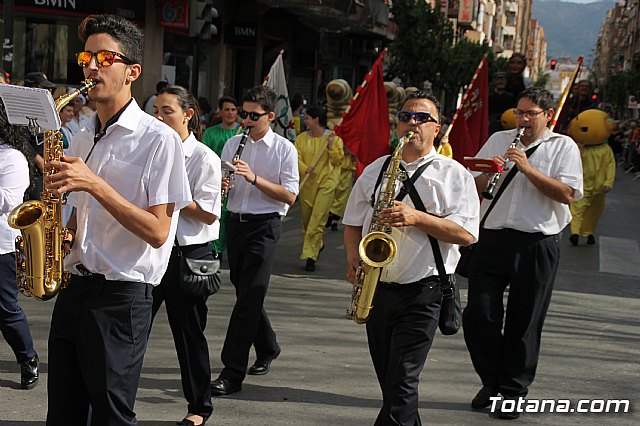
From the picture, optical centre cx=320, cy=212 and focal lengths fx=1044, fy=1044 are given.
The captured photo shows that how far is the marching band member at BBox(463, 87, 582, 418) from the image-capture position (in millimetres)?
6195

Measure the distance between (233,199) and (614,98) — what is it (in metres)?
81.3

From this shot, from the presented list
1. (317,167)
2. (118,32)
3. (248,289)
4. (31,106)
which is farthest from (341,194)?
(31,106)

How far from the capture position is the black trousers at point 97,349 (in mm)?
3914

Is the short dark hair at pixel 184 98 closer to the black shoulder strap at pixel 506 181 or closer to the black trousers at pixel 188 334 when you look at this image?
the black trousers at pixel 188 334

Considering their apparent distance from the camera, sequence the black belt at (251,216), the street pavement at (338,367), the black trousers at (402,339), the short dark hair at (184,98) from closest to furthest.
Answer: the black trousers at (402,339)
the short dark hair at (184,98)
the street pavement at (338,367)
the black belt at (251,216)

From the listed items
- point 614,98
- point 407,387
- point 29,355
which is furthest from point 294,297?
point 614,98

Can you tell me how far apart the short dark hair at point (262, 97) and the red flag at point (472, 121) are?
2818mm

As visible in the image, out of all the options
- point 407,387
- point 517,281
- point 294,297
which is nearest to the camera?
point 407,387

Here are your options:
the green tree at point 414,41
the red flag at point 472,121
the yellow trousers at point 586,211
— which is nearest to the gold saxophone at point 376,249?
the red flag at point 472,121

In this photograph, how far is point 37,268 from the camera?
12.9ft

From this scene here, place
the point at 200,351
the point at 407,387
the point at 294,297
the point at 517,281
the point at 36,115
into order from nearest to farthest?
the point at 36,115 → the point at 407,387 → the point at 200,351 → the point at 517,281 → the point at 294,297

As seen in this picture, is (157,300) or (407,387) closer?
(407,387)

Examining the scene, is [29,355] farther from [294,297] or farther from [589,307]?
[589,307]

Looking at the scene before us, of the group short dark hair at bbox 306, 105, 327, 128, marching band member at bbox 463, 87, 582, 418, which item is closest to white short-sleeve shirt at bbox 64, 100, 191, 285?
marching band member at bbox 463, 87, 582, 418
